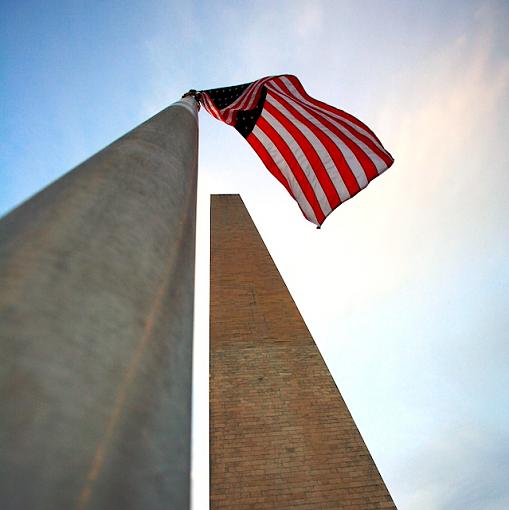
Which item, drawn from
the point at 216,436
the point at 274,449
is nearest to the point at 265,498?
the point at 274,449

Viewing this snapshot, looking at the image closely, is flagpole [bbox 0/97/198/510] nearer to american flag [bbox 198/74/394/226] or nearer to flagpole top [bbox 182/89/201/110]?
flagpole top [bbox 182/89/201/110]

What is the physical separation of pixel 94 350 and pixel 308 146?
4.09 meters

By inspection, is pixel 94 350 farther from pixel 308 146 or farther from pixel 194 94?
pixel 308 146

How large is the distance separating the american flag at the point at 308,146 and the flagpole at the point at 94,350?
349 centimetres

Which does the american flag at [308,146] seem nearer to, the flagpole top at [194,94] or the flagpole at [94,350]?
the flagpole top at [194,94]

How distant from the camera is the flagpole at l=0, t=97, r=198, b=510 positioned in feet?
1.75

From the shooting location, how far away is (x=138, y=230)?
1.02 m

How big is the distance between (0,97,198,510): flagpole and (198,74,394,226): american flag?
11.5 feet

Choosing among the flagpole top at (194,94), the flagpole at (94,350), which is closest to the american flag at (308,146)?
the flagpole top at (194,94)

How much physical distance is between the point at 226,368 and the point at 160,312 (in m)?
6.14

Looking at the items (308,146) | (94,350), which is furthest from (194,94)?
(94,350)

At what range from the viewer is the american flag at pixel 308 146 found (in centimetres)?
438

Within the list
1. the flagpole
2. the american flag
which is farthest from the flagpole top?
the flagpole

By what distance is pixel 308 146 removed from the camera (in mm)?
4410
